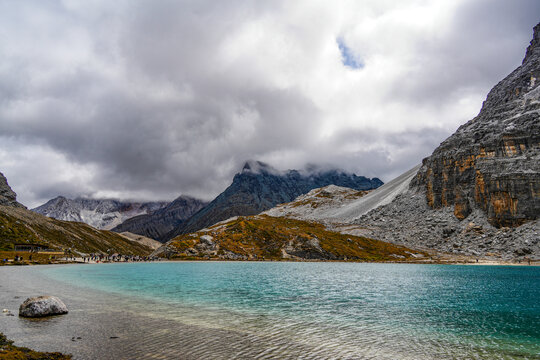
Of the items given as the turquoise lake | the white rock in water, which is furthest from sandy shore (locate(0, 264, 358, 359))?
the white rock in water

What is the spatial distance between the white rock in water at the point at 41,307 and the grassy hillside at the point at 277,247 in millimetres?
Answer: 137140

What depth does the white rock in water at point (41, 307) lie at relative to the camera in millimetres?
24859

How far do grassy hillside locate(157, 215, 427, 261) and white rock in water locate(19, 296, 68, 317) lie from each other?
13714cm

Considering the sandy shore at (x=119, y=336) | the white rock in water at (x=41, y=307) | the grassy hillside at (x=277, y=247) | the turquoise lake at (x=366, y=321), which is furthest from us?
the grassy hillside at (x=277, y=247)

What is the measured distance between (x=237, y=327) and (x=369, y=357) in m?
9.98

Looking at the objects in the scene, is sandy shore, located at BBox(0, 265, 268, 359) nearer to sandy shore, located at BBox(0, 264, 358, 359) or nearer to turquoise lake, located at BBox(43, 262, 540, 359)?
sandy shore, located at BBox(0, 264, 358, 359)

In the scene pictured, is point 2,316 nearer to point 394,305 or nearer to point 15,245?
point 394,305

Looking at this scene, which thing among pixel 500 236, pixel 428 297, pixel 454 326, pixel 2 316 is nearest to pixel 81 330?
pixel 2 316

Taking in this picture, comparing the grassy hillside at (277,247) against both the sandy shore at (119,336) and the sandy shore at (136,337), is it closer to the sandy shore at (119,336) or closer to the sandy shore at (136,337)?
the sandy shore at (136,337)

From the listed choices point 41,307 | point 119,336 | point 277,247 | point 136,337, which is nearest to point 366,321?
point 136,337

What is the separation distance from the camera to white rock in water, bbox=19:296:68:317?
24.9m

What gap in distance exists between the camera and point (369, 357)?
17062 millimetres

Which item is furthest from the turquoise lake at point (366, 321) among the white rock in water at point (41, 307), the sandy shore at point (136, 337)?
the white rock in water at point (41, 307)

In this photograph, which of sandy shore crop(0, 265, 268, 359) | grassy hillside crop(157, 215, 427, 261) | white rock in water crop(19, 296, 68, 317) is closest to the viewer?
sandy shore crop(0, 265, 268, 359)
